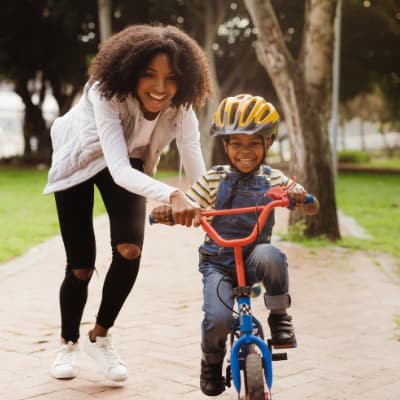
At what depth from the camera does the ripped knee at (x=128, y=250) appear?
3979 millimetres

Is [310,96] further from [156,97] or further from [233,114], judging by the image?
[233,114]

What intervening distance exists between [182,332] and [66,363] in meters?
1.19

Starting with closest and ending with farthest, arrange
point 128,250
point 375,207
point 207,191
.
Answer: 1. point 207,191
2. point 128,250
3. point 375,207

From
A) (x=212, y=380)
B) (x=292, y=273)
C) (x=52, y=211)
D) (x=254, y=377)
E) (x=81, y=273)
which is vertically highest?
(x=81, y=273)

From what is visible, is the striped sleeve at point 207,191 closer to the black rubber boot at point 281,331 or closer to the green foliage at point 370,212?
the black rubber boot at point 281,331

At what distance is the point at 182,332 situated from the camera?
526cm

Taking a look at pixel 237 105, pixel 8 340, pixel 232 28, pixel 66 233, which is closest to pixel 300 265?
pixel 8 340

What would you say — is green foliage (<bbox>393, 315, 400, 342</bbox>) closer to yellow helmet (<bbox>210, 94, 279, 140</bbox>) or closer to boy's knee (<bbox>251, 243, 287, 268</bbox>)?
boy's knee (<bbox>251, 243, 287, 268</bbox>)

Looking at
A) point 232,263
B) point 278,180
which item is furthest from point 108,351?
point 278,180

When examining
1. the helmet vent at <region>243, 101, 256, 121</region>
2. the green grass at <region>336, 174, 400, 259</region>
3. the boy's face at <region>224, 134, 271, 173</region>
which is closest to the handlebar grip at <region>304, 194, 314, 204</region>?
the boy's face at <region>224, 134, 271, 173</region>

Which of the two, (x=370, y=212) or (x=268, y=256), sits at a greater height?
(x=268, y=256)

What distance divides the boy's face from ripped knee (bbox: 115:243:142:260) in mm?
785

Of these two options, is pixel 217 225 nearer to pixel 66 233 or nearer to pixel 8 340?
pixel 66 233

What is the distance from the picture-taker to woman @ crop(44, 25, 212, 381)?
3.71 metres
